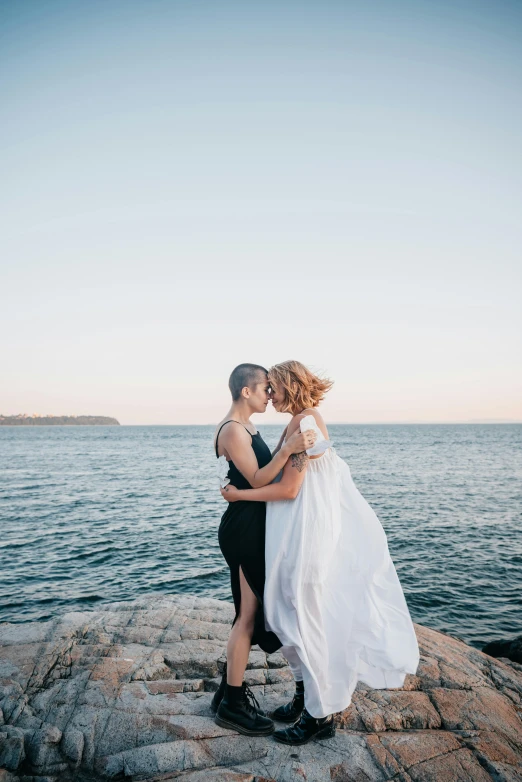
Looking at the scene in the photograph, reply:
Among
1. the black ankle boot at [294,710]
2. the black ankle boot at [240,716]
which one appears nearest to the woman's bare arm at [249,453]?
the black ankle boot at [240,716]

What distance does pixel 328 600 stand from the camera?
4020 mm

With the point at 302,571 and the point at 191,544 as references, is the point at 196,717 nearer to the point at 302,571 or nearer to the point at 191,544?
the point at 302,571

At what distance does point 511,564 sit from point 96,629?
13.5 m

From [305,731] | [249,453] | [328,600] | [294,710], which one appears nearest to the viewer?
[305,731]

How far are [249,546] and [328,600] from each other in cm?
83

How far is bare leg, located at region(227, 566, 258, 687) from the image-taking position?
410 centimetres

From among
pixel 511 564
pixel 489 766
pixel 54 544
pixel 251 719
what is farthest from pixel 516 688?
pixel 54 544

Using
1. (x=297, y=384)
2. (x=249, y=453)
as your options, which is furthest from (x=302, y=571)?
(x=297, y=384)

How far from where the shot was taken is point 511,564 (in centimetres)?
1473

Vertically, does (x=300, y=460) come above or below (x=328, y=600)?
above

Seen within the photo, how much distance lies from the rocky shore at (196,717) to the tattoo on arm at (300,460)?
228 cm

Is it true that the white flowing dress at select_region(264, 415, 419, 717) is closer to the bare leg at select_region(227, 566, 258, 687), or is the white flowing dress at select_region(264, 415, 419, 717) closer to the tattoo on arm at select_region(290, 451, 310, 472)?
the tattoo on arm at select_region(290, 451, 310, 472)

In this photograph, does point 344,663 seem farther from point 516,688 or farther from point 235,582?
point 516,688

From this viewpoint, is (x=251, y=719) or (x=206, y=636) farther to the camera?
(x=206, y=636)
